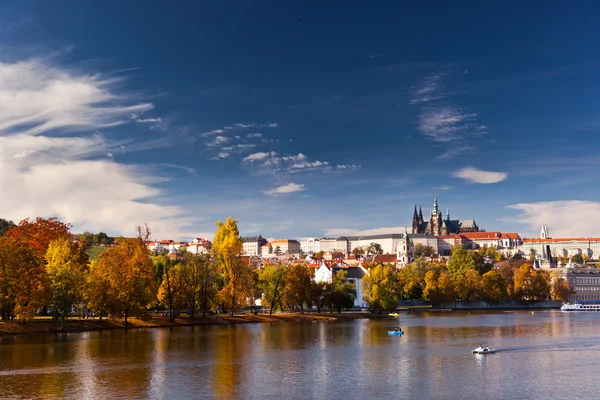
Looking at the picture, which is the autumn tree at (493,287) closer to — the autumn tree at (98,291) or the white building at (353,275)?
the white building at (353,275)

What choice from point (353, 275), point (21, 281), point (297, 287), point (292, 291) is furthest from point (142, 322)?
point (353, 275)

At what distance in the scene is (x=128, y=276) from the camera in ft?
261

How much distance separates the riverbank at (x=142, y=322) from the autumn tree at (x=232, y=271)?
3.45 m

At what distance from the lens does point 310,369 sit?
4731 centimetres

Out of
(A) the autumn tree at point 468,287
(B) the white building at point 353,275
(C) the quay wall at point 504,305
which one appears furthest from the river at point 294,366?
(C) the quay wall at point 504,305

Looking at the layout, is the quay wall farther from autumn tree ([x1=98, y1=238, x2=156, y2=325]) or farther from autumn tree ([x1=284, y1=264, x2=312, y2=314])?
autumn tree ([x1=98, y1=238, x2=156, y2=325])

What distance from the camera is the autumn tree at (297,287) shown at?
106000 mm

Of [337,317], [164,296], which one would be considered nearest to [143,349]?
[164,296]

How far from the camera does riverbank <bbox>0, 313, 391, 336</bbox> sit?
236 feet

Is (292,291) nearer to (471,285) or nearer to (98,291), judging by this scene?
(98,291)

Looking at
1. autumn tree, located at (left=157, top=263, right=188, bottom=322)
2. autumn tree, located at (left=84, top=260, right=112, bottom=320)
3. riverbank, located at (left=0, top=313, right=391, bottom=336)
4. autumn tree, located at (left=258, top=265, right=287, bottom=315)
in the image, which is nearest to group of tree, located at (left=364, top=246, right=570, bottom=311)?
riverbank, located at (left=0, top=313, right=391, bottom=336)

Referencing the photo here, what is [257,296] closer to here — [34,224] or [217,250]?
[217,250]

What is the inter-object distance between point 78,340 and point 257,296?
2991 inches

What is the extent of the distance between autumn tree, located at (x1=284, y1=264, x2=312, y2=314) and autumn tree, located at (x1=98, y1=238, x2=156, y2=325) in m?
27.6
